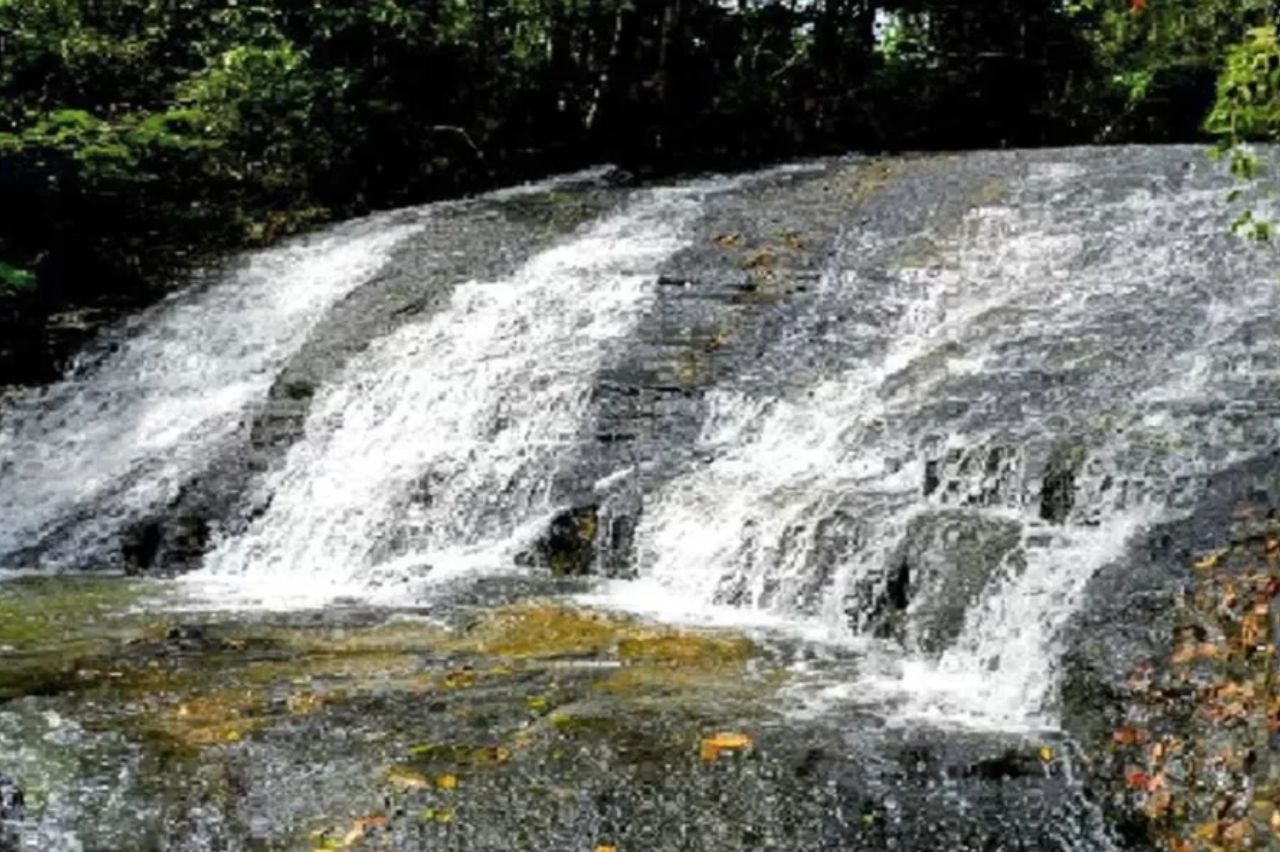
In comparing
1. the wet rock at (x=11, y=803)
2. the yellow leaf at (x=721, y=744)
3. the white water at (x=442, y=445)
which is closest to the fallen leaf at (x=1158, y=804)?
the yellow leaf at (x=721, y=744)

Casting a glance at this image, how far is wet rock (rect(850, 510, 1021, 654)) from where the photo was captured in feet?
25.6

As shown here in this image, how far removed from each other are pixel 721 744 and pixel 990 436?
3.76 m

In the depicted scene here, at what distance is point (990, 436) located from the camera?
930cm

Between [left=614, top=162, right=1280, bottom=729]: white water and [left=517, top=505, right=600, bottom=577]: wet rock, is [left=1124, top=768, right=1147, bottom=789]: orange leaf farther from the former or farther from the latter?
[left=517, top=505, right=600, bottom=577]: wet rock

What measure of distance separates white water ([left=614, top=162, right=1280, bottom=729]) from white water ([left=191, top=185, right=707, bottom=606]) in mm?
1345

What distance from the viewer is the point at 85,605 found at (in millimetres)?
9445

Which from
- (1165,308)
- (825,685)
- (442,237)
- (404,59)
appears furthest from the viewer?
(404,59)

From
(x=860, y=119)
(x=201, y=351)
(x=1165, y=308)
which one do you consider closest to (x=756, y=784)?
(x=1165, y=308)

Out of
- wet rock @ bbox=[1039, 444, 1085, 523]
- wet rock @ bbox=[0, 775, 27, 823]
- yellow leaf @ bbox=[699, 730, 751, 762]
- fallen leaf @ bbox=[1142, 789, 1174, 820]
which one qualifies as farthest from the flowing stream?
wet rock @ bbox=[0, 775, 27, 823]

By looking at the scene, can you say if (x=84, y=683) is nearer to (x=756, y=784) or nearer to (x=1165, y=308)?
(x=756, y=784)

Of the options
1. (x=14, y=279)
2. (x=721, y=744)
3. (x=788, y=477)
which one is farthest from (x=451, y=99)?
(x=721, y=744)

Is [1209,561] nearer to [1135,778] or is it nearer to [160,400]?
[1135,778]

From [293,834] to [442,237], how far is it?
11.0 metres

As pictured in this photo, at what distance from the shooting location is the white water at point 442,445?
34.8ft
